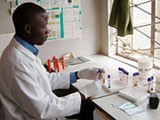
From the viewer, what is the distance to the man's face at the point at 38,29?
1269mm

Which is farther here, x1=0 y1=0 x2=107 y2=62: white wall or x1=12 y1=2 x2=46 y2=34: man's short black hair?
x1=0 y1=0 x2=107 y2=62: white wall

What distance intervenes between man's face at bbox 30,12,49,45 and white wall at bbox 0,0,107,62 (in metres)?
1.02

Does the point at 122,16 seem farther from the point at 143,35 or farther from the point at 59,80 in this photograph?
the point at 59,80

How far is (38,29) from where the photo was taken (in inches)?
50.7

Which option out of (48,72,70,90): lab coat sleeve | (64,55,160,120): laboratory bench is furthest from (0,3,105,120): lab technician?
(48,72,70,90): lab coat sleeve

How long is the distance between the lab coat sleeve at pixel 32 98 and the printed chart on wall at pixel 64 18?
3.57ft

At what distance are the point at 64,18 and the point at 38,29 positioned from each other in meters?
1.10

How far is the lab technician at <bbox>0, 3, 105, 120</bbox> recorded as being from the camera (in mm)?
1235

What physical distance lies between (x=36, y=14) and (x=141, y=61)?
873 millimetres

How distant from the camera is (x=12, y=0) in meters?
2.10

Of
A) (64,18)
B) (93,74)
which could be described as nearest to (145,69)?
(93,74)

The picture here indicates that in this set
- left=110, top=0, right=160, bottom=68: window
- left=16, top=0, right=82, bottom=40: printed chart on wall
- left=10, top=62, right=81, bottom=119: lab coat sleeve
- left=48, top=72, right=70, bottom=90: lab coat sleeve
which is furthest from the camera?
left=16, top=0, right=82, bottom=40: printed chart on wall

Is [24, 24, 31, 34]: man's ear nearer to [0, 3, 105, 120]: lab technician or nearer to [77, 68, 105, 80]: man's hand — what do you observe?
[0, 3, 105, 120]: lab technician

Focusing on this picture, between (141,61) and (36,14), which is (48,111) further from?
(141,61)
